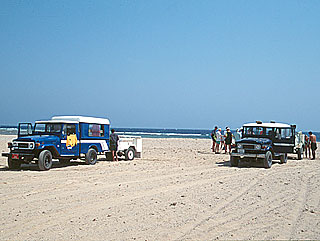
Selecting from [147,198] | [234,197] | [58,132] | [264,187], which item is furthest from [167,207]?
[58,132]

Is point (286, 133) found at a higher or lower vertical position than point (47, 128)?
lower

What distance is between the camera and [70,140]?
15.4m

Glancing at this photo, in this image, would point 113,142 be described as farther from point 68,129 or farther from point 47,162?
point 47,162

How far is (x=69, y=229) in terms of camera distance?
643 centimetres

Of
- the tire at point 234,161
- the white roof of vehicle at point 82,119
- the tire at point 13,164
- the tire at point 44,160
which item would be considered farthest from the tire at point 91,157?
the tire at point 234,161

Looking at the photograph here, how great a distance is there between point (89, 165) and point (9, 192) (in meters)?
6.68

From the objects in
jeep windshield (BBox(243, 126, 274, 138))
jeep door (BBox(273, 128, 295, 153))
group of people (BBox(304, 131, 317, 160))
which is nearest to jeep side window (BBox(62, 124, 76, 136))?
jeep windshield (BBox(243, 126, 274, 138))

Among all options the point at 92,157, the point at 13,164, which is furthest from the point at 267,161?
the point at 13,164

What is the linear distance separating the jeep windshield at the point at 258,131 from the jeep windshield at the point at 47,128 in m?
8.30

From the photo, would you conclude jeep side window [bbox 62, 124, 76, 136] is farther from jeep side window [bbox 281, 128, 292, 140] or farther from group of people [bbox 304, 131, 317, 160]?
group of people [bbox 304, 131, 317, 160]

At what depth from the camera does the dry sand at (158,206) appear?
20.6 feet

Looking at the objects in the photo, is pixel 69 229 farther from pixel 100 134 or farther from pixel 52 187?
pixel 100 134

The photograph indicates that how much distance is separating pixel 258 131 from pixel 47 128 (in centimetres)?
926

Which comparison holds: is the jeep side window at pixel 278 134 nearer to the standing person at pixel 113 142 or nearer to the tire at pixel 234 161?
the tire at pixel 234 161
